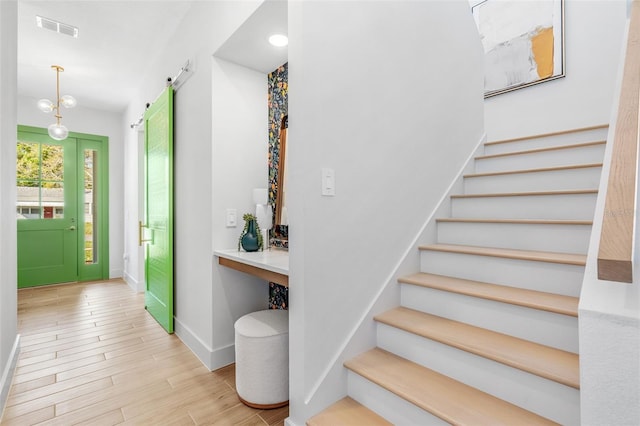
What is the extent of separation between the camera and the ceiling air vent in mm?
2918

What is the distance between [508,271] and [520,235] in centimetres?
31

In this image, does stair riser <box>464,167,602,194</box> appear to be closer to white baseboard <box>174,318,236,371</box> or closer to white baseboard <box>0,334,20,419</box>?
white baseboard <box>174,318,236,371</box>

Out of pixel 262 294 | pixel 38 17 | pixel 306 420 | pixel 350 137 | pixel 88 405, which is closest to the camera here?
pixel 306 420

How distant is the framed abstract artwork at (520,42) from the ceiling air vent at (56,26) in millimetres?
4356

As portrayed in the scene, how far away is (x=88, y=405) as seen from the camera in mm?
1888

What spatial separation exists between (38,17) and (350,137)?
3.30 metres

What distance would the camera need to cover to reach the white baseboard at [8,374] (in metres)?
1.84

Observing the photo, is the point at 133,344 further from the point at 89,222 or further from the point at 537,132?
the point at 537,132

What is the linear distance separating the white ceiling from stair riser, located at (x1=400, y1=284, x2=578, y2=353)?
6.31ft

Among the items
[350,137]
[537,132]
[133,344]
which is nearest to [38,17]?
[133,344]

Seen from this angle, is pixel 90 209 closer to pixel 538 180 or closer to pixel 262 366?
pixel 262 366

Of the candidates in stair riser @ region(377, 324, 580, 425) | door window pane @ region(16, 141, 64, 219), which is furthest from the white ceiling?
stair riser @ region(377, 324, 580, 425)

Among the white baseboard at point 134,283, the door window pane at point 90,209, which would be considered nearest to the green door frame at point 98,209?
the door window pane at point 90,209

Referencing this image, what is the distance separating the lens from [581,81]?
117 inches
